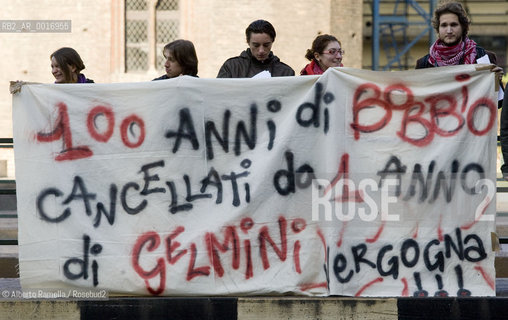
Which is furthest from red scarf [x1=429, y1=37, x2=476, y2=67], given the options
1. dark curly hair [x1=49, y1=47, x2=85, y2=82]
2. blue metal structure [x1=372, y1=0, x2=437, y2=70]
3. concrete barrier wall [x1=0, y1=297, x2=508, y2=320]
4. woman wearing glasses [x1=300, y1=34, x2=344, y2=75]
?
blue metal structure [x1=372, y1=0, x2=437, y2=70]

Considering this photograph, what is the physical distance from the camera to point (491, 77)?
558 cm

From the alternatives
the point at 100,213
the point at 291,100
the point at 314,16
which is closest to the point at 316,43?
the point at 291,100

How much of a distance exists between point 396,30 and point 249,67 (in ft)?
55.4

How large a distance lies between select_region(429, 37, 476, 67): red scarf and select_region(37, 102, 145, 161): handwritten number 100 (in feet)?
6.48

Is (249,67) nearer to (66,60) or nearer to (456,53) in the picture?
(66,60)

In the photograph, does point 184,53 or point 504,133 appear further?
point 184,53

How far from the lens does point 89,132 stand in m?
5.68

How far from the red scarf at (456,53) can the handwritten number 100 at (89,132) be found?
6.48 feet

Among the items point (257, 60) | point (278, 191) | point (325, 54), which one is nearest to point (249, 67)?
point (257, 60)

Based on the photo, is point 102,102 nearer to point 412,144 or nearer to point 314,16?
point 412,144

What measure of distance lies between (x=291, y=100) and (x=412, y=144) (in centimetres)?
78

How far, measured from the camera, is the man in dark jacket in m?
6.41

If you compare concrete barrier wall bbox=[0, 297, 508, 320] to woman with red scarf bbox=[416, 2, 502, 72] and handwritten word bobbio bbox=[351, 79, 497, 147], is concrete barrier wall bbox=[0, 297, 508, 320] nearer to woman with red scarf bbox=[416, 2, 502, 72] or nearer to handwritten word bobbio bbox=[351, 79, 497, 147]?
handwritten word bobbio bbox=[351, 79, 497, 147]

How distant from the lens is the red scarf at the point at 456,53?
5926 mm
